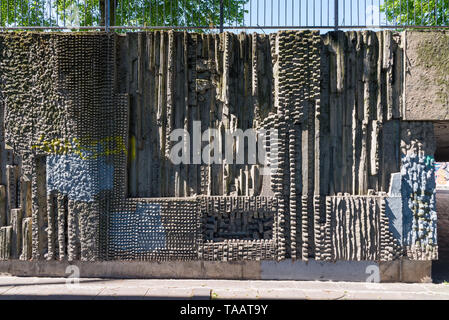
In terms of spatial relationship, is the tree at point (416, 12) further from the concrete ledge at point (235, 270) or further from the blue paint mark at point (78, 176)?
the blue paint mark at point (78, 176)

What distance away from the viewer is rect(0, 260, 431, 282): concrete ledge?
4.65m

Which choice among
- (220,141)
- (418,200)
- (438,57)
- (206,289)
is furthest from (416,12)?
(206,289)

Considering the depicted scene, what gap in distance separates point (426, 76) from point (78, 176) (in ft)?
17.4

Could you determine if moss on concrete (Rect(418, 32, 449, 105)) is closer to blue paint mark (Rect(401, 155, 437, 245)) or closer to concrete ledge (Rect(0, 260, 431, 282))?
blue paint mark (Rect(401, 155, 437, 245))

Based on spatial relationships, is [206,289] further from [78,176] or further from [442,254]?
[442,254]

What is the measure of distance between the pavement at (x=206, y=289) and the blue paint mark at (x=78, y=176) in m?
1.30

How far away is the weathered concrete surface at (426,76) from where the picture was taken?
14.7 feet

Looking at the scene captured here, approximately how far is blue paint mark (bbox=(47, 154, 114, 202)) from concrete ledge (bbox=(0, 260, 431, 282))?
1.12 m

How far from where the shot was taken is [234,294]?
4.21m

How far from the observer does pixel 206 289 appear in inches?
172

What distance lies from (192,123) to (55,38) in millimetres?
2356

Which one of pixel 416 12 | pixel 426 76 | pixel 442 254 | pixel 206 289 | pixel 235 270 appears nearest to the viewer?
pixel 206 289

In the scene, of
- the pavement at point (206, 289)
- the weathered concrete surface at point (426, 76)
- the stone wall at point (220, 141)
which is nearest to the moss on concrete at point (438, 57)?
the weathered concrete surface at point (426, 76)

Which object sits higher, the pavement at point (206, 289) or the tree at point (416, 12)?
the tree at point (416, 12)
